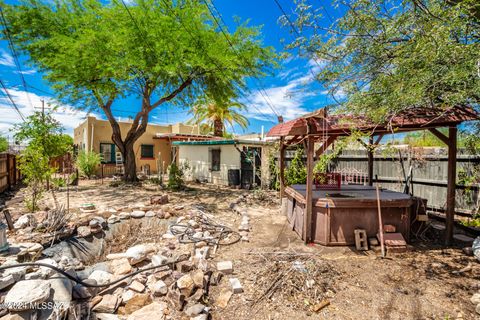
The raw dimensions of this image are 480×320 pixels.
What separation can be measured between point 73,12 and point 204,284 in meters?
12.9

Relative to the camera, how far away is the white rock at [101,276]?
138 inches

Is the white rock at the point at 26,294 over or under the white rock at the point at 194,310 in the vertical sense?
over

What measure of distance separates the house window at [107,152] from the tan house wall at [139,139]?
284 mm

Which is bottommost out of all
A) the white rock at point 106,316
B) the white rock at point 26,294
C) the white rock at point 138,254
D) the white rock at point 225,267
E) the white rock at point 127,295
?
the white rock at point 106,316

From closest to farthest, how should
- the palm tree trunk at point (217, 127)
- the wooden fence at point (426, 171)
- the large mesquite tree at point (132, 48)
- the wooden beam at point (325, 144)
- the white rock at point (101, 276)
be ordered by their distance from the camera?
the white rock at point (101, 276) < the wooden beam at point (325, 144) < the wooden fence at point (426, 171) < the large mesquite tree at point (132, 48) < the palm tree trunk at point (217, 127)

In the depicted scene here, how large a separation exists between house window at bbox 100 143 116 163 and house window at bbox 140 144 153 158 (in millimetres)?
1874

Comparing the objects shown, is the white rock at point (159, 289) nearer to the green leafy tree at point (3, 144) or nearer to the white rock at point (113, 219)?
the white rock at point (113, 219)

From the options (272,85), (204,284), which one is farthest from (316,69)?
(272,85)

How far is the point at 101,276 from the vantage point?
3.60 m

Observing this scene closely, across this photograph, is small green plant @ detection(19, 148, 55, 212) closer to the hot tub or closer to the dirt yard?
the dirt yard

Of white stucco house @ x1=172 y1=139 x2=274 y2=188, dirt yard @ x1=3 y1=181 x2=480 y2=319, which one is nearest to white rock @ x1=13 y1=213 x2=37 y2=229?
dirt yard @ x1=3 y1=181 x2=480 y2=319

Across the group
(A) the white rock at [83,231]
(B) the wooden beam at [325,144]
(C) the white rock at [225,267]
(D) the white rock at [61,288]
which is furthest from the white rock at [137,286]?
(B) the wooden beam at [325,144]

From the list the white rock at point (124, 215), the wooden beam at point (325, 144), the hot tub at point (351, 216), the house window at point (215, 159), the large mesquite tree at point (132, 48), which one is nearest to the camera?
the hot tub at point (351, 216)

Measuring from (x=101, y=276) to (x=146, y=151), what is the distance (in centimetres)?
1487
